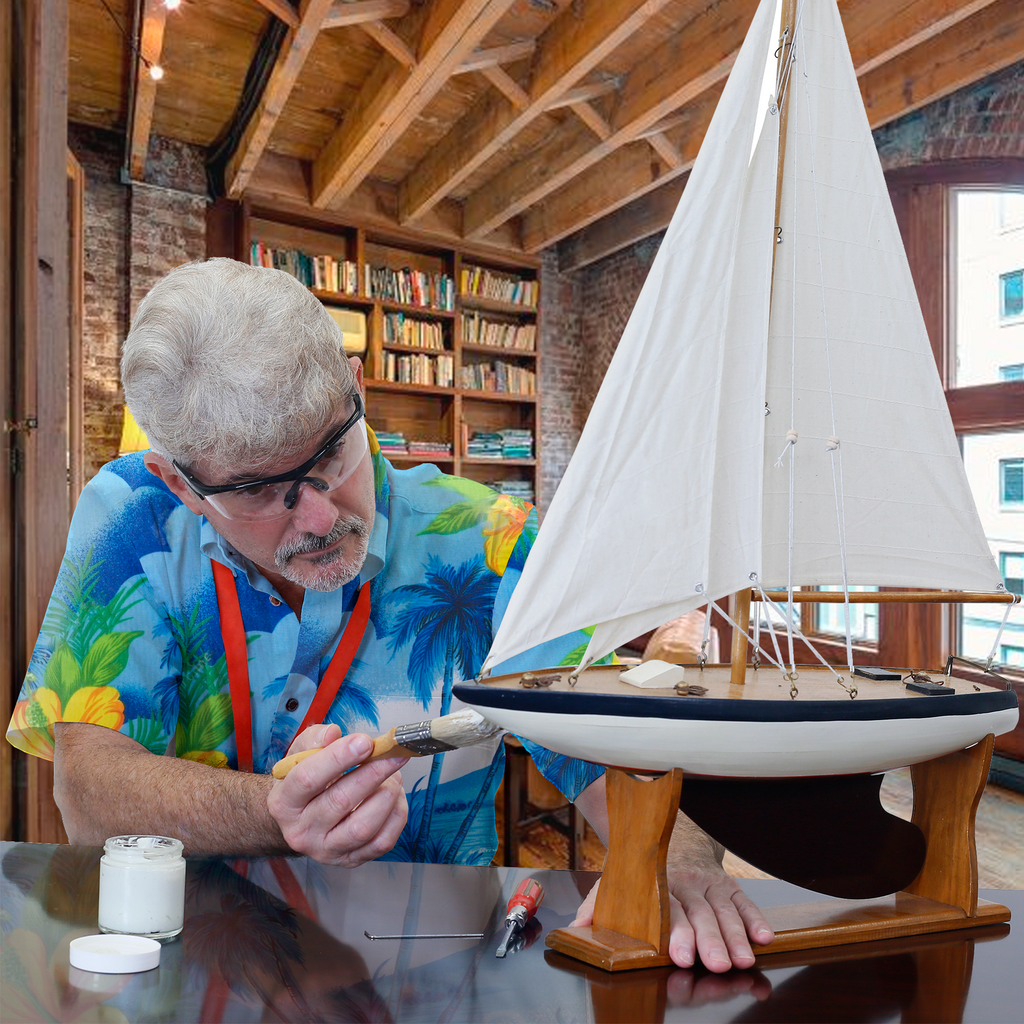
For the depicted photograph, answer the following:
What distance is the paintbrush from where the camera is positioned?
2.37 ft

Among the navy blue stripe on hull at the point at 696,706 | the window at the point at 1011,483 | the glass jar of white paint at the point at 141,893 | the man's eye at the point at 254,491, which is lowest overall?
the glass jar of white paint at the point at 141,893

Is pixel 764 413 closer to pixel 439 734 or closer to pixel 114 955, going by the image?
pixel 439 734

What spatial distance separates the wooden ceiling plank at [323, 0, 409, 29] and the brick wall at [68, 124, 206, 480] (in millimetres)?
2405

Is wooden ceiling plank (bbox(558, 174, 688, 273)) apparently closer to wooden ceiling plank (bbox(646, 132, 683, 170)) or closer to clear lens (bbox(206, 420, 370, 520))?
wooden ceiling plank (bbox(646, 132, 683, 170))

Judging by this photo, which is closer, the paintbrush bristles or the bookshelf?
the paintbrush bristles

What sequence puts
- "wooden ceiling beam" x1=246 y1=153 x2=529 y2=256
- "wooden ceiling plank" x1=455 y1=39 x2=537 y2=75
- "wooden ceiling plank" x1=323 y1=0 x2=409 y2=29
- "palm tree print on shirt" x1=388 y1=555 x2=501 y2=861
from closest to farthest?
"palm tree print on shirt" x1=388 y1=555 x2=501 y2=861 < "wooden ceiling plank" x1=323 y1=0 x2=409 y2=29 < "wooden ceiling plank" x1=455 y1=39 x2=537 y2=75 < "wooden ceiling beam" x1=246 y1=153 x2=529 y2=256

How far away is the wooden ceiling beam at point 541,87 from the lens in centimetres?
355

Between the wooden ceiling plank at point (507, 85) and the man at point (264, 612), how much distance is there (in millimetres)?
3459

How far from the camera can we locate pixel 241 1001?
0.65 meters

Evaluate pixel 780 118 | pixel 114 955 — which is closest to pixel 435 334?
pixel 780 118

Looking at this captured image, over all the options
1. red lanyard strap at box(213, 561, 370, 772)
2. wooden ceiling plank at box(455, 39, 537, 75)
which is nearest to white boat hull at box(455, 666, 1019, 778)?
red lanyard strap at box(213, 561, 370, 772)

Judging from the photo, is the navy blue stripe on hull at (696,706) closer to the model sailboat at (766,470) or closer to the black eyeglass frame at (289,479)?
the model sailboat at (766,470)

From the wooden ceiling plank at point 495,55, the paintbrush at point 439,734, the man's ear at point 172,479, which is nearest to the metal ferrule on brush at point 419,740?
the paintbrush at point 439,734

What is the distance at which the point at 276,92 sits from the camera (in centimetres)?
412
